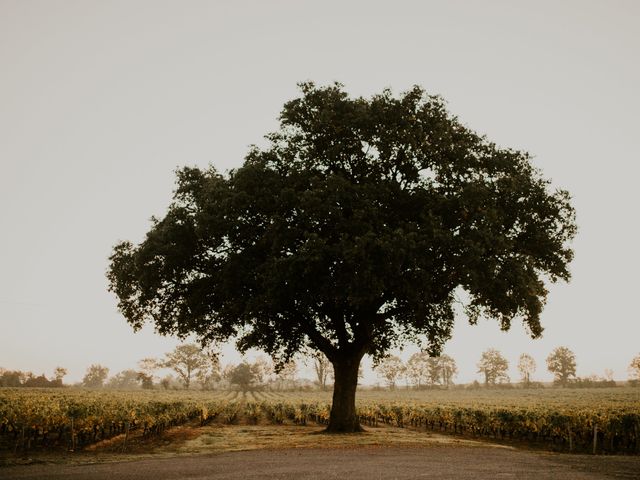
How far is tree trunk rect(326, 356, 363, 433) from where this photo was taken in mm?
22609

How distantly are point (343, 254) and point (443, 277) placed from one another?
200 inches

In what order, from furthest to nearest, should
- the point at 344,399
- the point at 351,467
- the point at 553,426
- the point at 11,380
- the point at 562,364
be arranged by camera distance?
the point at 562,364
the point at 11,380
the point at 553,426
the point at 344,399
the point at 351,467

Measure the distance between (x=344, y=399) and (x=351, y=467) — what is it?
10.2 metres

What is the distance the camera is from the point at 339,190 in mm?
19359

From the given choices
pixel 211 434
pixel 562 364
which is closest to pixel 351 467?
pixel 211 434

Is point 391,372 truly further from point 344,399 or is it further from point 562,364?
point 344,399

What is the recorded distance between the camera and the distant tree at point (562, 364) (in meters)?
148

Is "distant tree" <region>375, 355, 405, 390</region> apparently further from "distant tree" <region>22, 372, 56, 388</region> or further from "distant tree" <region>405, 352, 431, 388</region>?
"distant tree" <region>22, 372, 56, 388</region>

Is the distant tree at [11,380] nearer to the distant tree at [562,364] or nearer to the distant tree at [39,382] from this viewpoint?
the distant tree at [39,382]

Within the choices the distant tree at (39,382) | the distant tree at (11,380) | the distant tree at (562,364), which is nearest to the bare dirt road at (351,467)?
A: the distant tree at (11,380)

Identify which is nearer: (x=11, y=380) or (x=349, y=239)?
(x=349, y=239)

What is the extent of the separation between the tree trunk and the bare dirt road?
5.73 metres

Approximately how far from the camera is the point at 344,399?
23031 millimetres

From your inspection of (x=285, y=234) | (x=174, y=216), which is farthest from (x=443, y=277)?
(x=174, y=216)
